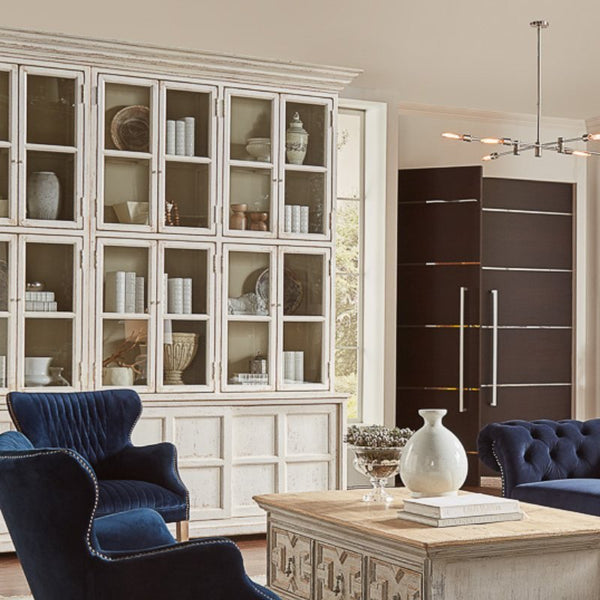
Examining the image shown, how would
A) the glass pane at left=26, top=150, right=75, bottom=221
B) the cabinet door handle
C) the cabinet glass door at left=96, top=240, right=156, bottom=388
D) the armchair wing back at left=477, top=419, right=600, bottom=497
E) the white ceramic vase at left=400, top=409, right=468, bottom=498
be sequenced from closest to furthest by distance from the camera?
1. the white ceramic vase at left=400, top=409, right=468, bottom=498
2. the armchair wing back at left=477, top=419, right=600, bottom=497
3. the glass pane at left=26, top=150, right=75, bottom=221
4. the cabinet glass door at left=96, top=240, right=156, bottom=388
5. the cabinet door handle

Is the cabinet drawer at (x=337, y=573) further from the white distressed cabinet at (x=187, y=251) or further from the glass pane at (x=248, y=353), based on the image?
the glass pane at (x=248, y=353)

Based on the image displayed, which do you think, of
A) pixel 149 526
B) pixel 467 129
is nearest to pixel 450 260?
pixel 467 129

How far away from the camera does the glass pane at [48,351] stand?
17.6 ft

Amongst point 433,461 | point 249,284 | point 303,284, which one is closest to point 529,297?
point 303,284

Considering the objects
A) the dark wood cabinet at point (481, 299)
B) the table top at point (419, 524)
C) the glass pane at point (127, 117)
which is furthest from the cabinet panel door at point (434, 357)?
the table top at point (419, 524)

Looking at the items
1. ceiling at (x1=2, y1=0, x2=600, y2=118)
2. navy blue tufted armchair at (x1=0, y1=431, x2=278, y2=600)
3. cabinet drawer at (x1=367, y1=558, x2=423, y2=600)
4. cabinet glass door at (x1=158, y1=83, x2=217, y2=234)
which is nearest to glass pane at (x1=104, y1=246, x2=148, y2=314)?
cabinet glass door at (x1=158, y1=83, x2=217, y2=234)

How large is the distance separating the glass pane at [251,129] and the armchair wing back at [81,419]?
1511mm

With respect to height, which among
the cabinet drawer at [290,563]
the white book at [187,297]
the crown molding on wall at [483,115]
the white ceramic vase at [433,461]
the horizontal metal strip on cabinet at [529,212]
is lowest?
the cabinet drawer at [290,563]

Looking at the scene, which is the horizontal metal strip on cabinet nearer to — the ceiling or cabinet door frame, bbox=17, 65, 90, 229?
the ceiling

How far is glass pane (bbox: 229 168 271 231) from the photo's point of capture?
19.2ft

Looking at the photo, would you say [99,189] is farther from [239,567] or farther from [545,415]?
[545,415]

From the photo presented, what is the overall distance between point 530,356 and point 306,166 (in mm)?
2822

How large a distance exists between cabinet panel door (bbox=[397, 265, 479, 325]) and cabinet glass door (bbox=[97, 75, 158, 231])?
2.44m

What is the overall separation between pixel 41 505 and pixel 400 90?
16.9 feet
